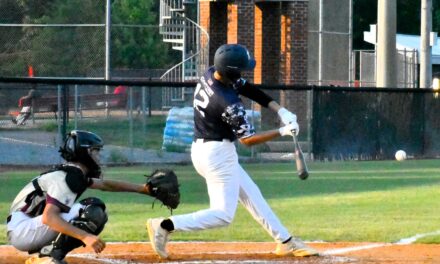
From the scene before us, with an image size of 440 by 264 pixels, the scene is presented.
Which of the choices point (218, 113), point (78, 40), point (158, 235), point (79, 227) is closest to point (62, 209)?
point (79, 227)

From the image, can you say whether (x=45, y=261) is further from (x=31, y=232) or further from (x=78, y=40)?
(x=78, y=40)

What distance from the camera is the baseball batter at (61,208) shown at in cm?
775

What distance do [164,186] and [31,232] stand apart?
1.20 m

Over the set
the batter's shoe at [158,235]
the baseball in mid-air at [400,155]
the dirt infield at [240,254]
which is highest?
the batter's shoe at [158,235]

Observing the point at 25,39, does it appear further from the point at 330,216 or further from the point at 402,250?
the point at 402,250

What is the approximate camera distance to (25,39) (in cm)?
3775

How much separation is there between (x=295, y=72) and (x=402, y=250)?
20738mm

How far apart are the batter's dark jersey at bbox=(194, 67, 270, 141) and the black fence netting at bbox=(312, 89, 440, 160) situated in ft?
47.9

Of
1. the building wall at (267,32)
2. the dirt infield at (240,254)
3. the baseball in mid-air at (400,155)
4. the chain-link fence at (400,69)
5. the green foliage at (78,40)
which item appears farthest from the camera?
the chain-link fence at (400,69)

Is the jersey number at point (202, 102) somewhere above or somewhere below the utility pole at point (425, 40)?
below

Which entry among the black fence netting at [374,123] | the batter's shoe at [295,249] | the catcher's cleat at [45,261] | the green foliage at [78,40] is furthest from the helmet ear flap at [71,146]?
the green foliage at [78,40]

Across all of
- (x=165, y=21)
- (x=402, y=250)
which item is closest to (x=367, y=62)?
(x=165, y=21)

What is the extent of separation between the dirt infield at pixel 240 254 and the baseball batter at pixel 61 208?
1144 millimetres

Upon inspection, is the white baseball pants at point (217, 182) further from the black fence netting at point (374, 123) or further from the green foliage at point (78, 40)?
the green foliage at point (78, 40)
